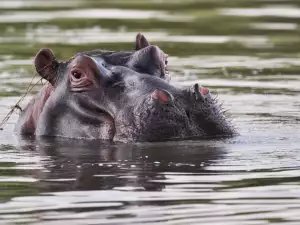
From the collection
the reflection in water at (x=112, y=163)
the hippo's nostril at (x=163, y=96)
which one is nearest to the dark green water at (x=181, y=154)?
the reflection in water at (x=112, y=163)

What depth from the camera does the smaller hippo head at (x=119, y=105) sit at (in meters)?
10.1

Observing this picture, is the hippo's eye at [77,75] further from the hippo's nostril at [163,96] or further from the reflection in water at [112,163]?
the hippo's nostril at [163,96]

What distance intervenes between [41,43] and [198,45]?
7.78ft

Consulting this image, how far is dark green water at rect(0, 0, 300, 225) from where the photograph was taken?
7617 millimetres

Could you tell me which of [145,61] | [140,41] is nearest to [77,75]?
[145,61]

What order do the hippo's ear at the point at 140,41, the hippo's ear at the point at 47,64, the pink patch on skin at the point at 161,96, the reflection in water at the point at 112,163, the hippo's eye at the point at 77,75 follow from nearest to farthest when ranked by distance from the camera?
the reflection in water at the point at 112,163 → the pink patch on skin at the point at 161,96 → the hippo's eye at the point at 77,75 → the hippo's ear at the point at 47,64 → the hippo's ear at the point at 140,41

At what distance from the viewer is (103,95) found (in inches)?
424

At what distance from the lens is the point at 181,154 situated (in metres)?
9.91

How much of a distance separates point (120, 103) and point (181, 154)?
2.93 feet

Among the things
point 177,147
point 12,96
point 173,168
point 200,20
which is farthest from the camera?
point 200,20

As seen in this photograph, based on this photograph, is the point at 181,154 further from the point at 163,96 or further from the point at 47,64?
the point at 47,64

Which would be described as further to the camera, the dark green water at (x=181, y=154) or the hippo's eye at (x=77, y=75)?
the hippo's eye at (x=77, y=75)

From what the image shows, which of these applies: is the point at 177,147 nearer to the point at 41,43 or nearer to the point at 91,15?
the point at 41,43

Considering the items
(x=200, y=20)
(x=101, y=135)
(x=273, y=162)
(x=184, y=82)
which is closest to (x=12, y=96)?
(x=184, y=82)
